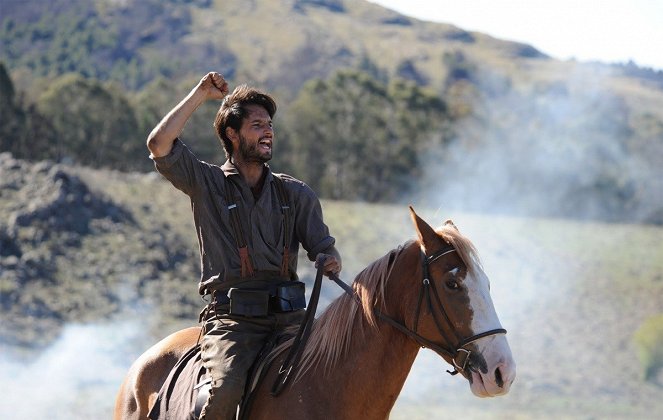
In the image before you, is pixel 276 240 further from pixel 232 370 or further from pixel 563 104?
pixel 563 104

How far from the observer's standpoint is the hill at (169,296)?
82.6 feet

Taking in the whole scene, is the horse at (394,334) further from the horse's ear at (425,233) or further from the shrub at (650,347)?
the shrub at (650,347)

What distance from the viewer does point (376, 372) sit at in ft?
18.2

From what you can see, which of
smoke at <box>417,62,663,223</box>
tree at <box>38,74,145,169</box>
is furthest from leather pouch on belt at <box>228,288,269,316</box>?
smoke at <box>417,62,663,223</box>

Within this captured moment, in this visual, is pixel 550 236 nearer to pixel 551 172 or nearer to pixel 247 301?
pixel 551 172

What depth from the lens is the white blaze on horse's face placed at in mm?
5125

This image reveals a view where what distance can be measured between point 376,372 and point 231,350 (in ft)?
2.80

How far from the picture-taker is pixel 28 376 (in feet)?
73.9

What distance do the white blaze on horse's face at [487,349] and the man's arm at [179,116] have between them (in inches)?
70.4

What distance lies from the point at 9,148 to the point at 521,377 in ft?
90.0

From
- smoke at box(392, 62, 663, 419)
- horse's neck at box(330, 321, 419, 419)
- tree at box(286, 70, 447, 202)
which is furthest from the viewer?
tree at box(286, 70, 447, 202)

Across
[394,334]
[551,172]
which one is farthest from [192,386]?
[551,172]

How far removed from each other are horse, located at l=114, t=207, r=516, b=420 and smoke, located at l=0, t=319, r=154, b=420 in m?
14.3

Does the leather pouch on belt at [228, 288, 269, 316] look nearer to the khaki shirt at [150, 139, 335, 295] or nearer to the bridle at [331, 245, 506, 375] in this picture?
the khaki shirt at [150, 139, 335, 295]
